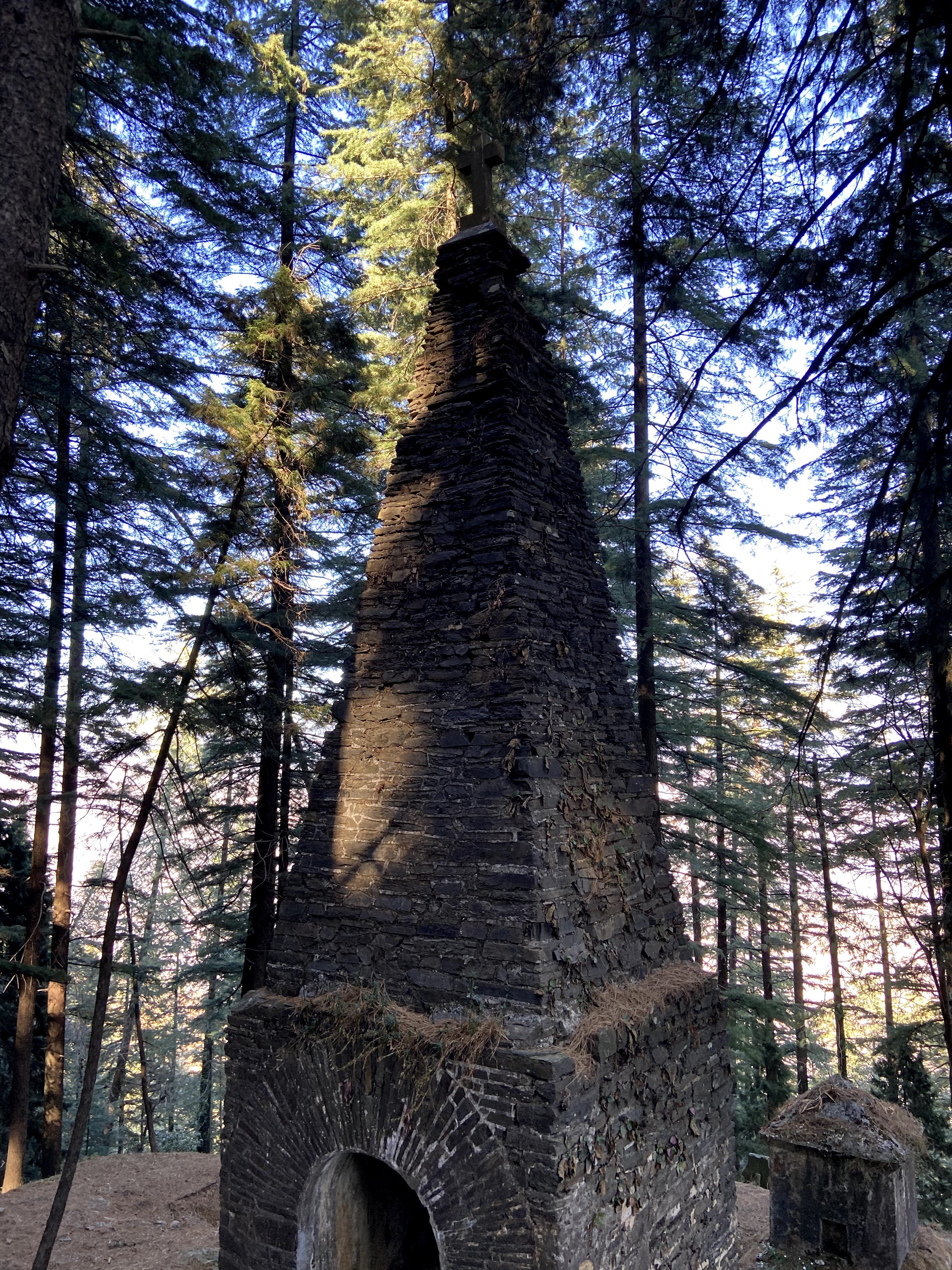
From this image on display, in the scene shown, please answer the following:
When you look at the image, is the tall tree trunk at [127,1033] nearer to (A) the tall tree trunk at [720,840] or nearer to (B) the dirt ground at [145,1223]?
(B) the dirt ground at [145,1223]

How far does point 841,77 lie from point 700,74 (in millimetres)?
916

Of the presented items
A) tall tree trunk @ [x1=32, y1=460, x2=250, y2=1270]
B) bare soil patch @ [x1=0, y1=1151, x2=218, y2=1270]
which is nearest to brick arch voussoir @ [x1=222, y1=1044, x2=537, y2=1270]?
tall tree trunk @ [x1=32, y1=460, x2=250, y2=1270]

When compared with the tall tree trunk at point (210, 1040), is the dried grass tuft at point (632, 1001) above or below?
above

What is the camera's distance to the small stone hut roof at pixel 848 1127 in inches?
279

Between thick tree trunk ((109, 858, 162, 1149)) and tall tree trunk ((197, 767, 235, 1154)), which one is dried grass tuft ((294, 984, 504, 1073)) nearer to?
tall tree trunk ((197, 767, 235, 1154))

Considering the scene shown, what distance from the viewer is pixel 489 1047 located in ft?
14.8

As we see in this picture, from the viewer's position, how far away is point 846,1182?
712 centimetres

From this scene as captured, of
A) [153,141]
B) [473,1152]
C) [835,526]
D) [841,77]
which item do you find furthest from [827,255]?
[835,526]

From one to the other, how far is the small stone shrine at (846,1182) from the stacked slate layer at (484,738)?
3.13 meters

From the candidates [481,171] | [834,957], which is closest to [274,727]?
[481,171]

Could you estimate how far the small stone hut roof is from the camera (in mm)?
7082

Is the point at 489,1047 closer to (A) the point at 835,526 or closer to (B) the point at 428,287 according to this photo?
(B) the point at 428,287

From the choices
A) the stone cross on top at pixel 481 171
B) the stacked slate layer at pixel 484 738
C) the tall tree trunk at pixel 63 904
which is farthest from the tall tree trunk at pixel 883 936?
the tall tree trunk at pixel 63 904

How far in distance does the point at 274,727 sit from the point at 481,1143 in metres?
5.53
